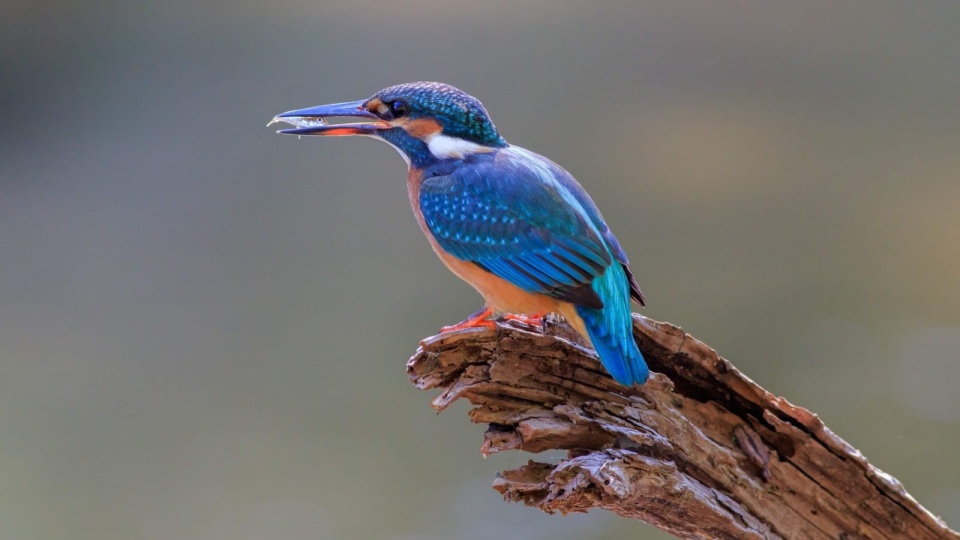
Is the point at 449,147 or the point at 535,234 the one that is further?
the point at 449,147

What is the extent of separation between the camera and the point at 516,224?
2.04 meters

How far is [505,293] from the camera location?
2035 mm

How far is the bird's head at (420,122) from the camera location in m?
2.14

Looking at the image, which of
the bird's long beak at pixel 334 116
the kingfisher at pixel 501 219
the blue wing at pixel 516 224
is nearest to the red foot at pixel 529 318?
the kingfisher at pixel 501 219

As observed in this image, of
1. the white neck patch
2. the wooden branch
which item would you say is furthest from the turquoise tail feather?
the white neck patch

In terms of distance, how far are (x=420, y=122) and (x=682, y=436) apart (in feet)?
3.07

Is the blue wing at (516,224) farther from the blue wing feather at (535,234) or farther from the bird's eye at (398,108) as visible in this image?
the bird's eye at (398,108)

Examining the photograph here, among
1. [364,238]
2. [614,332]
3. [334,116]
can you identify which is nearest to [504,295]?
[614,332]

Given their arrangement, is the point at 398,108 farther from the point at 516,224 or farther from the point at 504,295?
the point at 504,295

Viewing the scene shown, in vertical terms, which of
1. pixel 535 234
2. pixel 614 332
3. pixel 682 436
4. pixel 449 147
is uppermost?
pixel 449 147

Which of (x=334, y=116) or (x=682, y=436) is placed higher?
(x=334, y=116)

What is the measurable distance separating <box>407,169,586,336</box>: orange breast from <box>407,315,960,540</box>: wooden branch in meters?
0.06

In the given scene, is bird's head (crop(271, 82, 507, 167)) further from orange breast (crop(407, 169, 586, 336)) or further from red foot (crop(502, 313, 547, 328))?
red foot (crop(502, 313, 547, 328))

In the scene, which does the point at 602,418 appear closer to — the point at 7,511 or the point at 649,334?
the point at 649,334
